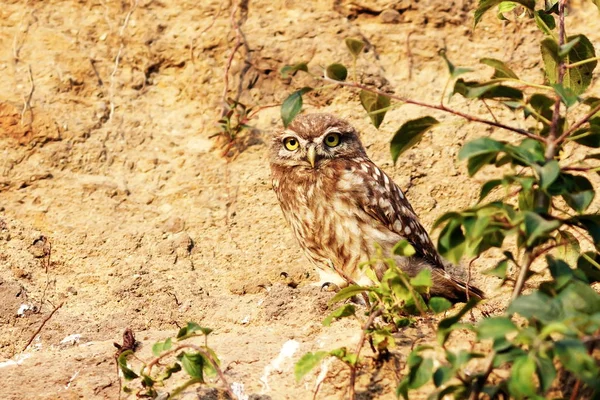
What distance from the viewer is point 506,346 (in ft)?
9.03

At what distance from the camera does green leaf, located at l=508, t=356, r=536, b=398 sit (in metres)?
2.61

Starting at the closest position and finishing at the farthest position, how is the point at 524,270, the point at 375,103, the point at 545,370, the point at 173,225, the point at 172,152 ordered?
the point at 545,370, the point at 524,270, the point at 375,103, the point at 173,225, the point at 172,152

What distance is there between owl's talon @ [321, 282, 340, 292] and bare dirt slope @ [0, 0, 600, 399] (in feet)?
0.56

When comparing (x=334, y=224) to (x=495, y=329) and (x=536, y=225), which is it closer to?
(x=536, y=225)

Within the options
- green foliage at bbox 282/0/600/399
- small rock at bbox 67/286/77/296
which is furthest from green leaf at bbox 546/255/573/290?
small rock at bbox 67/286/77/296

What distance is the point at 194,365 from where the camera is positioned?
11.7ft

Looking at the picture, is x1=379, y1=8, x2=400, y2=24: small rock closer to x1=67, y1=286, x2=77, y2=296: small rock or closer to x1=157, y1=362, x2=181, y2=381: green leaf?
x1=67, y1=286, x2=77, y2=296: small rock

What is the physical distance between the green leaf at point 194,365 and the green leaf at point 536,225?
54.4 inches

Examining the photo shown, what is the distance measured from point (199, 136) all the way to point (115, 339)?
226cm

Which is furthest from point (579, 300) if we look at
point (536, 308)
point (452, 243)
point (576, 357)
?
point (452, 243)

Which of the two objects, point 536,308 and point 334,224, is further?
point 334,224

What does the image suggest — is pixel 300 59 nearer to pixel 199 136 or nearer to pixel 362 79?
pixel 362 79

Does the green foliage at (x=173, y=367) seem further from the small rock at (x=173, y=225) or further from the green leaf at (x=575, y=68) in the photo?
the small rock at (x=173, y=225)

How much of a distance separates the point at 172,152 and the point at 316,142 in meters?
1.28
